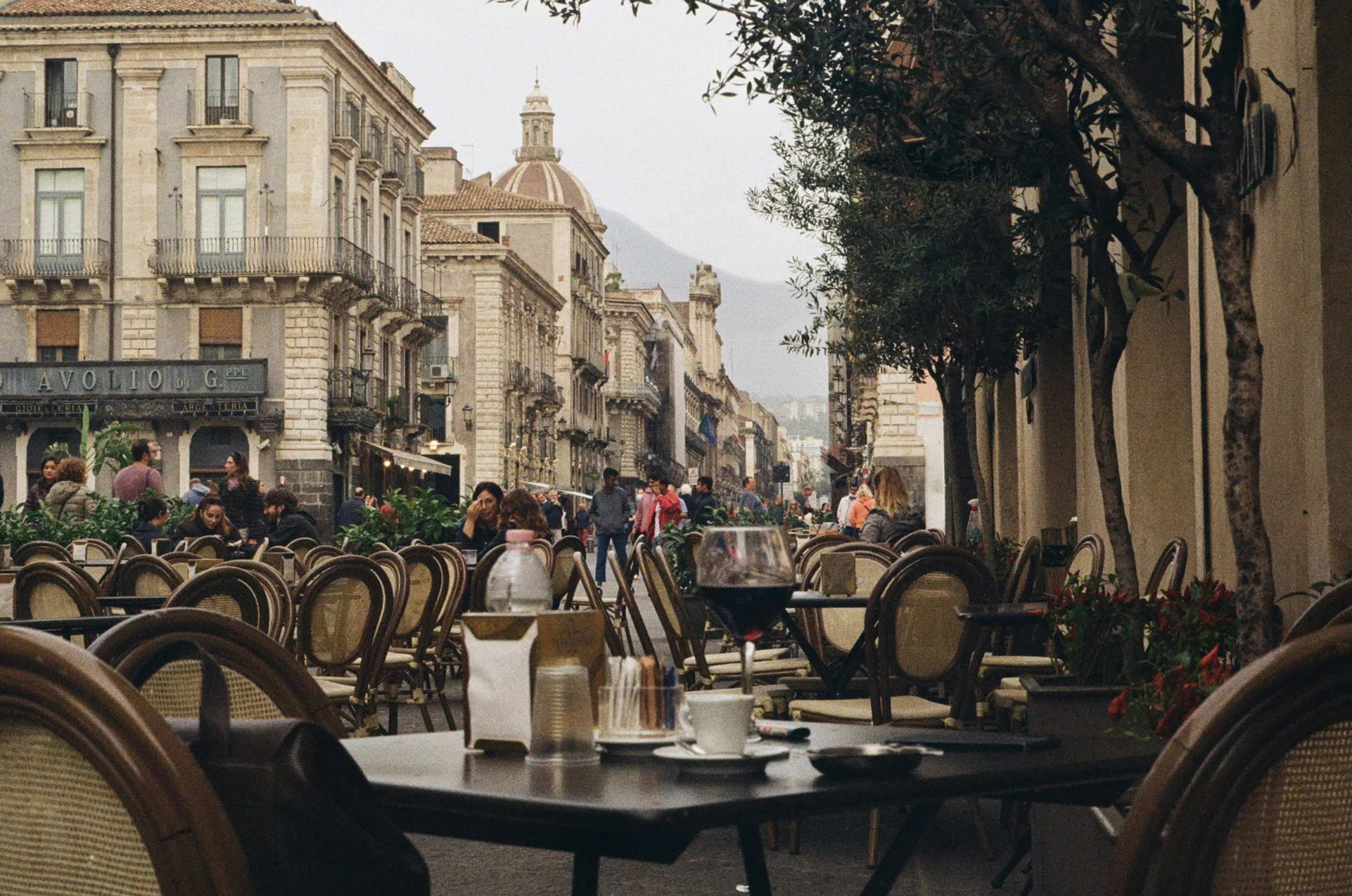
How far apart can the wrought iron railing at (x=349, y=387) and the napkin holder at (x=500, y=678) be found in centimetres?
4141

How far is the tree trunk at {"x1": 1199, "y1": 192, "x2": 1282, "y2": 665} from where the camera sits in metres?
4.05

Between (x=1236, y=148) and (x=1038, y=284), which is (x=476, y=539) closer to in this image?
(x=1038, y=284)

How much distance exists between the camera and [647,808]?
1862mm

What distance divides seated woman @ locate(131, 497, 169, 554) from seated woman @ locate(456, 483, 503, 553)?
258 centimetres

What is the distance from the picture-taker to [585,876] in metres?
2.53

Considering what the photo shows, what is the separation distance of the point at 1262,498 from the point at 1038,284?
18.5ft

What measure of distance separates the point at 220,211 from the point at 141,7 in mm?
5691

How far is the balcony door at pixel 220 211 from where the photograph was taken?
42188 mm

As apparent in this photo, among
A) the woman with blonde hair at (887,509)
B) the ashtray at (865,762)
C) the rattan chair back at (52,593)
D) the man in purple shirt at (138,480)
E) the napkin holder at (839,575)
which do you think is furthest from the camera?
the man in purple shirt at (138,480)

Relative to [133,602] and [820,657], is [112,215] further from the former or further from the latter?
[820,657]

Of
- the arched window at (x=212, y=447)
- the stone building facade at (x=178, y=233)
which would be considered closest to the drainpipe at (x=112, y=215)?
the stone building facade at (x=178, y=233)

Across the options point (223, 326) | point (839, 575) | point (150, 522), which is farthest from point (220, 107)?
point (839, 575)

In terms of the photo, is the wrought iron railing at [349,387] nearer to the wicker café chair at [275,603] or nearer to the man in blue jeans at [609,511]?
the man in blue jeans at [609,511]

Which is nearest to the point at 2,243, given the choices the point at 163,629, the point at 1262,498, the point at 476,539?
the point at 476,539
